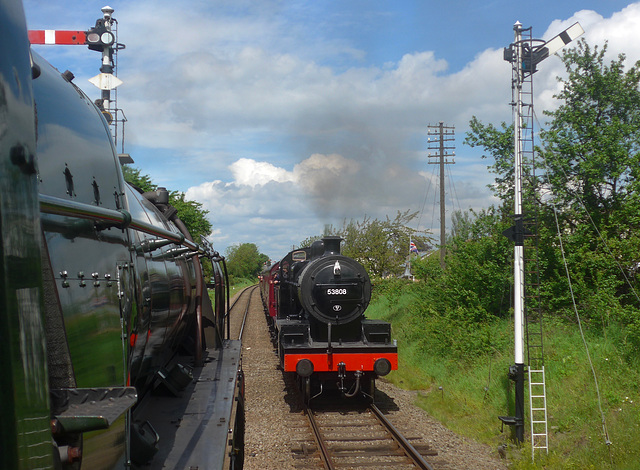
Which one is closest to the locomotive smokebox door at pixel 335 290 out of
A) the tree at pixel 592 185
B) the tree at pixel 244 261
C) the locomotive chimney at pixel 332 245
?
the locomotive chimney at pixel 332 245

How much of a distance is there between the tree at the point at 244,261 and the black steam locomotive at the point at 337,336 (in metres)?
81.7

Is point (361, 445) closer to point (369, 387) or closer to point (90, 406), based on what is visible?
point (369, 387)

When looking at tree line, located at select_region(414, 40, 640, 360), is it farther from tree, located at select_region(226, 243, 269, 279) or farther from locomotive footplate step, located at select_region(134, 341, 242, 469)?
tree, located at select_region(226, 243, 269, 279)

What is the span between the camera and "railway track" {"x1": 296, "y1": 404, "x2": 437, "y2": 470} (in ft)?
22.2

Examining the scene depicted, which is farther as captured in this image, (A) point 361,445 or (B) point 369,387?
(B) point 369,387

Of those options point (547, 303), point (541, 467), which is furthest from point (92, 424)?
point (547, 303)

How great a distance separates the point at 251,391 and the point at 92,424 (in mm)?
9718

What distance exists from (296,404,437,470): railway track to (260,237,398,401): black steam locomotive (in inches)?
23.6

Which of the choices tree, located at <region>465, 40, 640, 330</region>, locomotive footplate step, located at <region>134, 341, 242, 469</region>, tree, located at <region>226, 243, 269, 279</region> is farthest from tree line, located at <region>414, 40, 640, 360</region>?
tree, located at <region>226, 243, 269, 279</region>

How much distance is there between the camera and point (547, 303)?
12.2 m

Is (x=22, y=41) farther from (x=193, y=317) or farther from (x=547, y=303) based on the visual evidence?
(x=547, y=303)

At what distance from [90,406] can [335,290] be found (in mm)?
8260

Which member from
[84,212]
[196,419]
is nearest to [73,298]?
[84,212]

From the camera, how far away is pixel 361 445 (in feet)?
24.6
